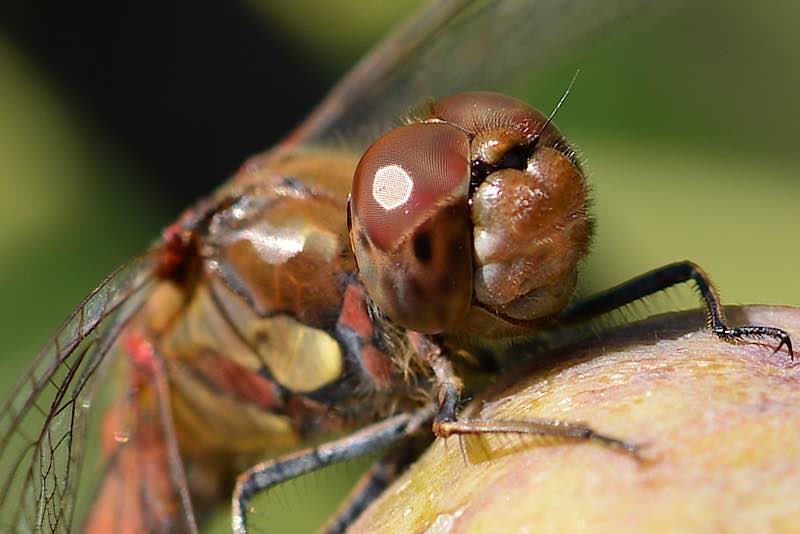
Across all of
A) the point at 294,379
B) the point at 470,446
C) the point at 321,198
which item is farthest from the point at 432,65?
the point at 470,446

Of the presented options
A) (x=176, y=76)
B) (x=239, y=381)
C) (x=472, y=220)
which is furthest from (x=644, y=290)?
(x=176, y=76)

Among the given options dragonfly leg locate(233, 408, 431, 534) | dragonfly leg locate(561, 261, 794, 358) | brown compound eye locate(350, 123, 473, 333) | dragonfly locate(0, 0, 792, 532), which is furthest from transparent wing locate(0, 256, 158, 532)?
dragonfly leg locate(561, 261, 794, 358)

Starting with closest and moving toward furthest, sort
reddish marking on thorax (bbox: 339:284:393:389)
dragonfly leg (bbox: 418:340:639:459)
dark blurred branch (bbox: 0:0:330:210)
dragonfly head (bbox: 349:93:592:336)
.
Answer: dragonfly leg (bbox: 418:340:639:459)
dragonfly head (bbox: 349:93:592:336)
reddish marking on thorax (bbox: 339:284:393:389)
dark blurred branch (bbox: 0:0:330:210)

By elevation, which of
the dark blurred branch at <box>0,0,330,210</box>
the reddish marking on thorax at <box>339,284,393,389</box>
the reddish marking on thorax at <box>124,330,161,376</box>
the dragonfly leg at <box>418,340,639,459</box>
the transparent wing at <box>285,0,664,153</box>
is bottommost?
the dragonfly leg at <box>418,340,639,459</box>

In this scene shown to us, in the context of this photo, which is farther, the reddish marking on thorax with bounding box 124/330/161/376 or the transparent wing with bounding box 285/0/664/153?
the transparent wing with bounding box 285/0/664/153

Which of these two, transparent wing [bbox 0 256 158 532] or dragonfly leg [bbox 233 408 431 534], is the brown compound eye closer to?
dragonfly leg [bbox 233 408 431 534]

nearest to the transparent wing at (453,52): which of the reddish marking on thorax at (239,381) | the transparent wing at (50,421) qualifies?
the reddish marking on thorax at (239,381)

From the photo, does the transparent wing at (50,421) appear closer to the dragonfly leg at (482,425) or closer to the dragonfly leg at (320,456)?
the dragonfly leg at (320,456)
